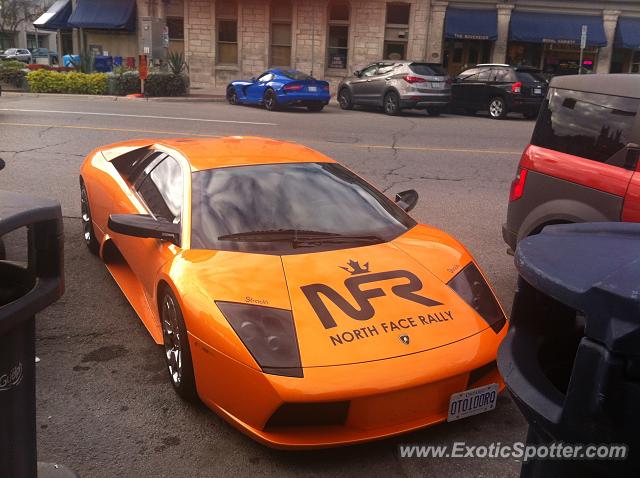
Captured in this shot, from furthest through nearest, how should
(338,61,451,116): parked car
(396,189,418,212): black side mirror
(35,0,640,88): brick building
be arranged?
(35,0,640,88): brick building, (338,61,451,116): parked car, (396,189,418,212): black side mirror

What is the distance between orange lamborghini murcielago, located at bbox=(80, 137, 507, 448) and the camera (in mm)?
2842

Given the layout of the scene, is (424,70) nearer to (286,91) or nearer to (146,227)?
(286,91)

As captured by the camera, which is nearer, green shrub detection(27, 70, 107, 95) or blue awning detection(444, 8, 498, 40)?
green shrub detection(27, 70, 107, 95)

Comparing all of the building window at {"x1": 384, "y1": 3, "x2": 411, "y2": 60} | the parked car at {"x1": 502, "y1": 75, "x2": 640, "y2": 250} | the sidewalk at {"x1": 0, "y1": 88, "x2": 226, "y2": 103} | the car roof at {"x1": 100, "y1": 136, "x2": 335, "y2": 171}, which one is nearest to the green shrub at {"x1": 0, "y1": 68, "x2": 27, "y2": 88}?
the sidewalk at {"x1": 0, "y1": 88, "x2": 226, "y2": 103}

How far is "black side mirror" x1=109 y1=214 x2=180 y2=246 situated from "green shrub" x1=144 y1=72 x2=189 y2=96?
64.9 ft

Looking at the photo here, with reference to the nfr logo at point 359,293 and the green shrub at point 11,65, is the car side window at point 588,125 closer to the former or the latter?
the nfr logo at point 359,293

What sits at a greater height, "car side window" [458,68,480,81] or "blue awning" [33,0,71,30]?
"blue awning" [33,0,71,30]

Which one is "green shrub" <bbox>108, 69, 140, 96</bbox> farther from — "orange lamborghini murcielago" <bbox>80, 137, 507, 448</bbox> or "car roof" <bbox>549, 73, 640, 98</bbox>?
"car roof" <bbox>549, 73, 640, 98</bbox>

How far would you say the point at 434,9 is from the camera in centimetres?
2725

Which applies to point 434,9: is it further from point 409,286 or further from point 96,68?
point 409,286

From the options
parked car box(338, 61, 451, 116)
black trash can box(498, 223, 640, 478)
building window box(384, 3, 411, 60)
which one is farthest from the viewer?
building window box(384, 3, 411, 60)

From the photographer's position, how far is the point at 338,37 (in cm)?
2862

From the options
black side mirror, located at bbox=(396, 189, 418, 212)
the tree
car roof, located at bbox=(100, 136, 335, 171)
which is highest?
the tree

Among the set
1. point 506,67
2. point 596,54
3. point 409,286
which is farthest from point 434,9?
point 409,286
